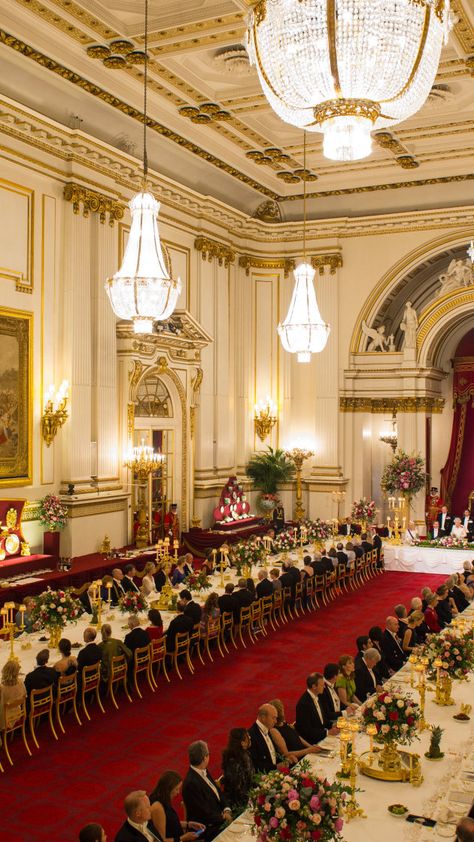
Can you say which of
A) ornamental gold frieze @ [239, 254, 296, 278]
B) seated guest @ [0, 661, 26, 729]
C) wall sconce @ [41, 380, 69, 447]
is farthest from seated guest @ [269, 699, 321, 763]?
ornamental gold frieze @ [239, 254, 296, 278]

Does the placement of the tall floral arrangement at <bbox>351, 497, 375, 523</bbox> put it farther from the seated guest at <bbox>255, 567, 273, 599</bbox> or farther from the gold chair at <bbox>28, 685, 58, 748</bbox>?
the gold chair at <bbox>28, 685, 58, 748</bbox>

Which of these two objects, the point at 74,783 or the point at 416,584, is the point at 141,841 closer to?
the point at 74,783

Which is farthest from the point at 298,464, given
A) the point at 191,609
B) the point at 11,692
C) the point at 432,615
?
the point at 11,692

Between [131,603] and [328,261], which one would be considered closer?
[131,603]

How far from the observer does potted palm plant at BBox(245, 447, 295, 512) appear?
23234 millimetres

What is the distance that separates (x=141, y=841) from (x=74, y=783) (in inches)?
114

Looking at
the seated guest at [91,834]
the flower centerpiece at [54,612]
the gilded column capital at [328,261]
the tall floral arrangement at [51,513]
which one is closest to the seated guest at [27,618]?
the flower centerpiece at [54,612]

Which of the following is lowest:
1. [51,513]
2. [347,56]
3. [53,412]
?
[51,513]

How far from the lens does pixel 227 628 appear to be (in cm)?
1284

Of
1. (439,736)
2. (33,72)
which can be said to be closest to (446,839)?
(439,736)

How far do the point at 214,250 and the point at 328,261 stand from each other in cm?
369

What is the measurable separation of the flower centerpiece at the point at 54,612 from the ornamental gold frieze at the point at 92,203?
912cm

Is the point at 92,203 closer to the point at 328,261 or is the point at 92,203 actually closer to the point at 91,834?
the point at 328,261

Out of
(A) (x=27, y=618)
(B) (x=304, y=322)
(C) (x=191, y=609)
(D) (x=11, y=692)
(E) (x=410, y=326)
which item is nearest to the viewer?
(D) (x=11, y=692)
